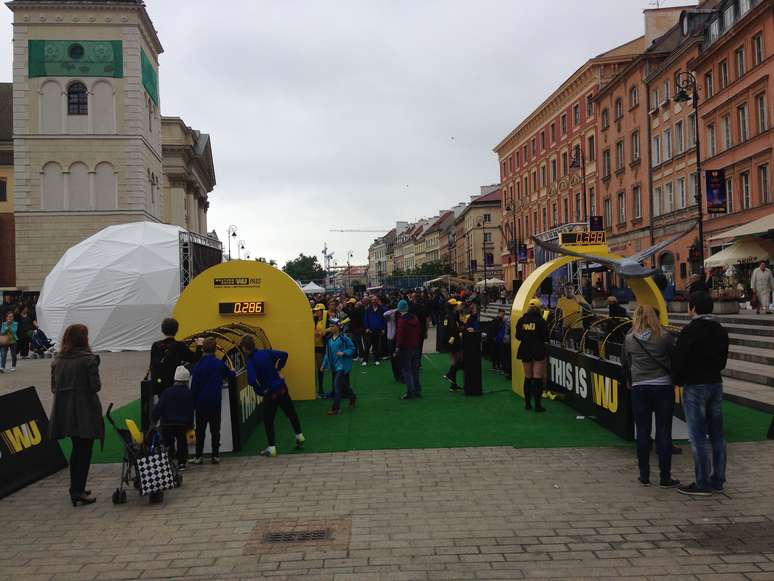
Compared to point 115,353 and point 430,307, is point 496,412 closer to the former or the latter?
point 430,307

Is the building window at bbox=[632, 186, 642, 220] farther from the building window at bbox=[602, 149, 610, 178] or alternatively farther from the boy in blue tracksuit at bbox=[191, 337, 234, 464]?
the boy in blue tracksuit at bbox=[191, 337, 234, 464]

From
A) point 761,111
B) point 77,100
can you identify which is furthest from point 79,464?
point 77,100

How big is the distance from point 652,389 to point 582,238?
23.6 ft

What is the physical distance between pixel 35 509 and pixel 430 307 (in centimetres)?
2321

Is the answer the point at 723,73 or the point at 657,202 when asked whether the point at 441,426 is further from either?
the point at 657,202

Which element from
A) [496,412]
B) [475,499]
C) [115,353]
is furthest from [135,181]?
[475,499]

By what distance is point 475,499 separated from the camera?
22.7 feet

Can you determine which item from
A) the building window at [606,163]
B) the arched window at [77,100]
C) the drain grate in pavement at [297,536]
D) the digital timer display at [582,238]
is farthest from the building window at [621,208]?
the drain grate in pavement at [297,536]

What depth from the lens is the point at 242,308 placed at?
45.8ft

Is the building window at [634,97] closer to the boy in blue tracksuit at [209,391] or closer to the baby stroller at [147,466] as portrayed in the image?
the boy in blue tracksuit at [209,391]

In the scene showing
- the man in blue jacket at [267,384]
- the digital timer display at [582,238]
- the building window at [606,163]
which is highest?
the building window at [606,163]

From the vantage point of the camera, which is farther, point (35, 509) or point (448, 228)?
point (448, 228)

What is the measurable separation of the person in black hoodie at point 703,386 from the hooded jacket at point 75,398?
5731 mm

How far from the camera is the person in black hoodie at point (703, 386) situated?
6895mm
